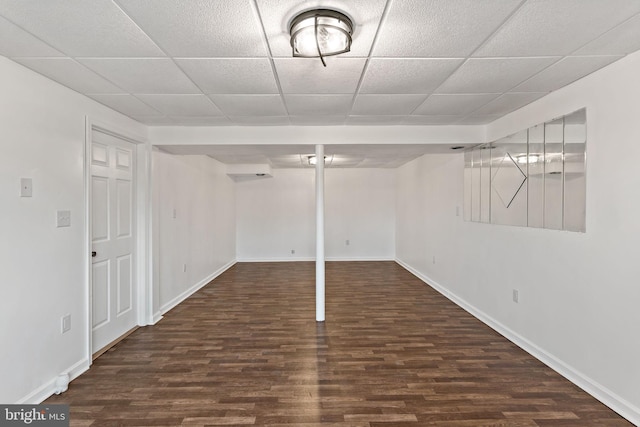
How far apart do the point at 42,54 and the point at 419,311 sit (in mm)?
4481

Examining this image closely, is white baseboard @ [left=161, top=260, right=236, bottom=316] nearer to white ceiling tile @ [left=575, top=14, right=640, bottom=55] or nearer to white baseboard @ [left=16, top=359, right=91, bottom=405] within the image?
white baseboard @ [left=16, top=359, right=91, bottom=405]

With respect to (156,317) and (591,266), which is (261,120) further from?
(591,266)

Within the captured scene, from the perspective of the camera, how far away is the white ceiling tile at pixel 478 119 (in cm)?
350

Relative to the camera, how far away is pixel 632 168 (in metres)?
2.09

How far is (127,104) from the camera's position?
3.04 meters

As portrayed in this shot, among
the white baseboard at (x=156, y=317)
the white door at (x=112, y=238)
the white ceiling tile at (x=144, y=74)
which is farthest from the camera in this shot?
the white baseboard at (x=156, y=317)

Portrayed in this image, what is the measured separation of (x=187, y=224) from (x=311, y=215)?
380cm

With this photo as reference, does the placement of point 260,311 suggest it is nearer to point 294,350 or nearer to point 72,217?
point 294,350

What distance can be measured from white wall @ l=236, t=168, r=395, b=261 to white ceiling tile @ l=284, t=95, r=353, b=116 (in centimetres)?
487

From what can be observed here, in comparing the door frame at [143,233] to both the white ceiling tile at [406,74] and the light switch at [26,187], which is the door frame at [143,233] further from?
the white ceiling tile at [406,74]

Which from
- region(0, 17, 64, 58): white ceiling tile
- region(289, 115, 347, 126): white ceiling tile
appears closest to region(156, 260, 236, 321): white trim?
region(289, 115, 347, 126): white ceiling tile

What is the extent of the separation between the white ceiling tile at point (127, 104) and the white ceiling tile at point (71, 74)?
148 millimetres

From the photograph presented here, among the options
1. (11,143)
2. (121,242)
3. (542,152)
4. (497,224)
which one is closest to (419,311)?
(497,224)

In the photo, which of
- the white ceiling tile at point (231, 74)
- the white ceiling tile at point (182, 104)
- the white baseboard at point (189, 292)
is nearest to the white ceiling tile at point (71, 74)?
the white ceiling tile at point (182, 104)
